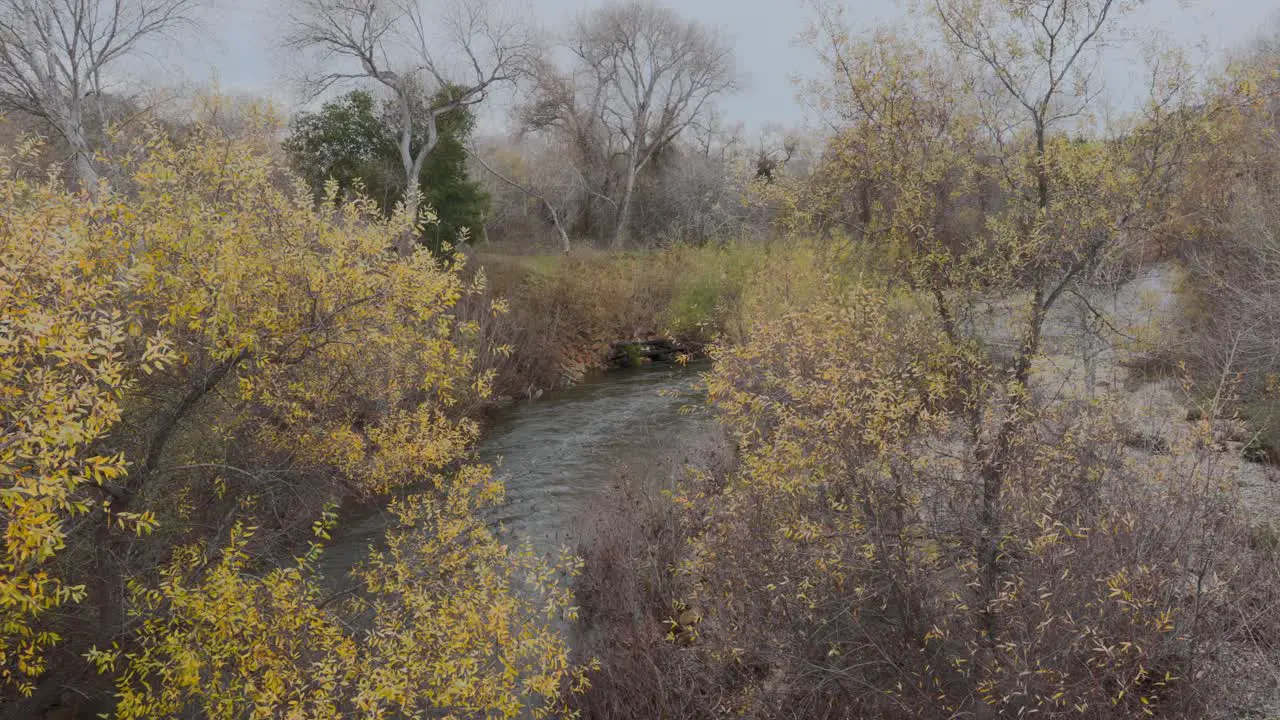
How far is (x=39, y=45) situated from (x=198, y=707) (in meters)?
14.6

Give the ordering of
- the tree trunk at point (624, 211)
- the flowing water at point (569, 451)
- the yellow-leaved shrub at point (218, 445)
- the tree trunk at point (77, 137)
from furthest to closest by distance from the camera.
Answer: the tree trunk at point (624, 211) < the tree trunk at point (77, 137) < the flowing water at point (569, 451) < the yellow-leaved shrub at point (218, 445)

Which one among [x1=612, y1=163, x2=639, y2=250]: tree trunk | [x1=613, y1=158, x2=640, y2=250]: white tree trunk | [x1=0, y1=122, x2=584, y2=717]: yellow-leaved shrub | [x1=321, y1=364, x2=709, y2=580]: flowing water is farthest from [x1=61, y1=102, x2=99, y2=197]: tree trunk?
[x1=613, y1=158, x2=640, y2=250]: white tree trunk

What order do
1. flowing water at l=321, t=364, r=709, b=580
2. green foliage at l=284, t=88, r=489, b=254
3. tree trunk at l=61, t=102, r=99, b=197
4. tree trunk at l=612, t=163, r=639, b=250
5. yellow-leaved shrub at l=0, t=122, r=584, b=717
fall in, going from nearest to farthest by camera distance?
yellow-leaved shrub at l=0, t=122, r=584, b=717
flowing water at l=321, t=364, r=709, b=580
tree trunk at l=61, t=102, r=99, b=197
green foliage at l=284, t=88, r=489, b=254
tree trunk at l=612, t=163, r=639, b=250

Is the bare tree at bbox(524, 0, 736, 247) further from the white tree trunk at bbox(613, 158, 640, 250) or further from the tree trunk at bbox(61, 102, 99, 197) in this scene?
the tree trunk at bbox(61, 102, 99, 197)

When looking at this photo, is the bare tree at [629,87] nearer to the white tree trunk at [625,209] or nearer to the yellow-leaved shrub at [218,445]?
the white tree trunk at [625,209]

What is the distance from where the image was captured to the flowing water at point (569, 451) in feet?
31.9

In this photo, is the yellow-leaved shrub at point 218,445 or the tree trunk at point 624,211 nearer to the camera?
the yellow-leaved shrub at point 218,445

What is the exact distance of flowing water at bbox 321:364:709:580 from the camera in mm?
9719

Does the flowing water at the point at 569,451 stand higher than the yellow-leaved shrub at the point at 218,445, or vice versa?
the yellow-leaved shrub at the point at 218,445

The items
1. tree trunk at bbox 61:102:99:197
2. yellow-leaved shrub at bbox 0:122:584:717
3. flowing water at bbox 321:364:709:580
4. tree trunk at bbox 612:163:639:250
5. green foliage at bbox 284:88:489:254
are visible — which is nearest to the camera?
yellow-leaved shrub at bbox 0:122:584:717

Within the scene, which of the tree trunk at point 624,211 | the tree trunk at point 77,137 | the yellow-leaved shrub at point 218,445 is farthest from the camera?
the tree trunk at point 624,211

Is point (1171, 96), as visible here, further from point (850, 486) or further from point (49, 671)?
point (49, 671)

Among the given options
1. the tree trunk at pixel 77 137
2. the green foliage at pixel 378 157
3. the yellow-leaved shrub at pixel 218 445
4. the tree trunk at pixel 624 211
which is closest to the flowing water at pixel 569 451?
the yellow-leaved shrub at pixel 218 445

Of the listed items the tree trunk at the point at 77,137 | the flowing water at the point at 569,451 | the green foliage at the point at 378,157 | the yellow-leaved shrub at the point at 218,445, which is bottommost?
the flowing water at the point at 569,451
